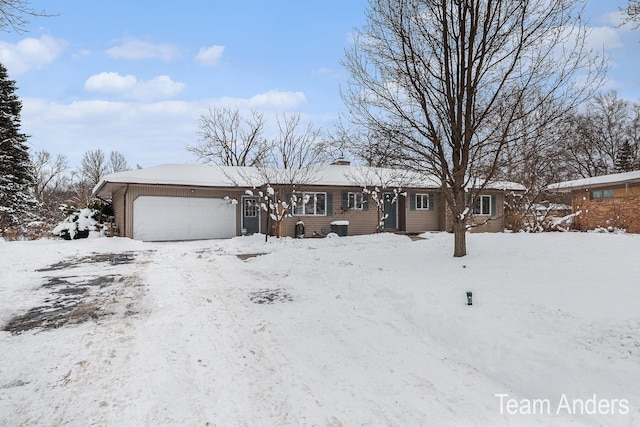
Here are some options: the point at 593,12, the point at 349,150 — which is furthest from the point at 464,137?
the point at 593,12

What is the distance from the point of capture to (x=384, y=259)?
9.05 metres

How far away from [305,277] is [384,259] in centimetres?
218

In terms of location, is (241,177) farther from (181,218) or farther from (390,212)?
(390,212)

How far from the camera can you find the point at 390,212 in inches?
807

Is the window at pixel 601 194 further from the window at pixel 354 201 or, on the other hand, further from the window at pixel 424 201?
the window at pixel 354 201

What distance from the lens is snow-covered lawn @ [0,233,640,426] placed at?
2.91m

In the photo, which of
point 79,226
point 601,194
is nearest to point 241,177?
point 79,226

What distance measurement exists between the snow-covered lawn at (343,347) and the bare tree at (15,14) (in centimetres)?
451

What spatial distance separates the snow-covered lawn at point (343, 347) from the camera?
2914 mm

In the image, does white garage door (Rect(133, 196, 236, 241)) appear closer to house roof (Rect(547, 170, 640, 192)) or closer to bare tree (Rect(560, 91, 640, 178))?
house roof (Rect(547, 170, 640, 192))

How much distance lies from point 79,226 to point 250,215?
7.93 meters

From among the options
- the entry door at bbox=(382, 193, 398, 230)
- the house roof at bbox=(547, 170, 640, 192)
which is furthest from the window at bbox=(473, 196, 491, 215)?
the entry door at bbox=(382, 193, 398, 230)

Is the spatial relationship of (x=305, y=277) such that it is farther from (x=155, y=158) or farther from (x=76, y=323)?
(x=155, y=158)

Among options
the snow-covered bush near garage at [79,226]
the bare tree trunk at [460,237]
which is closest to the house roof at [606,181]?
the bare tree trunk at [460,237]
